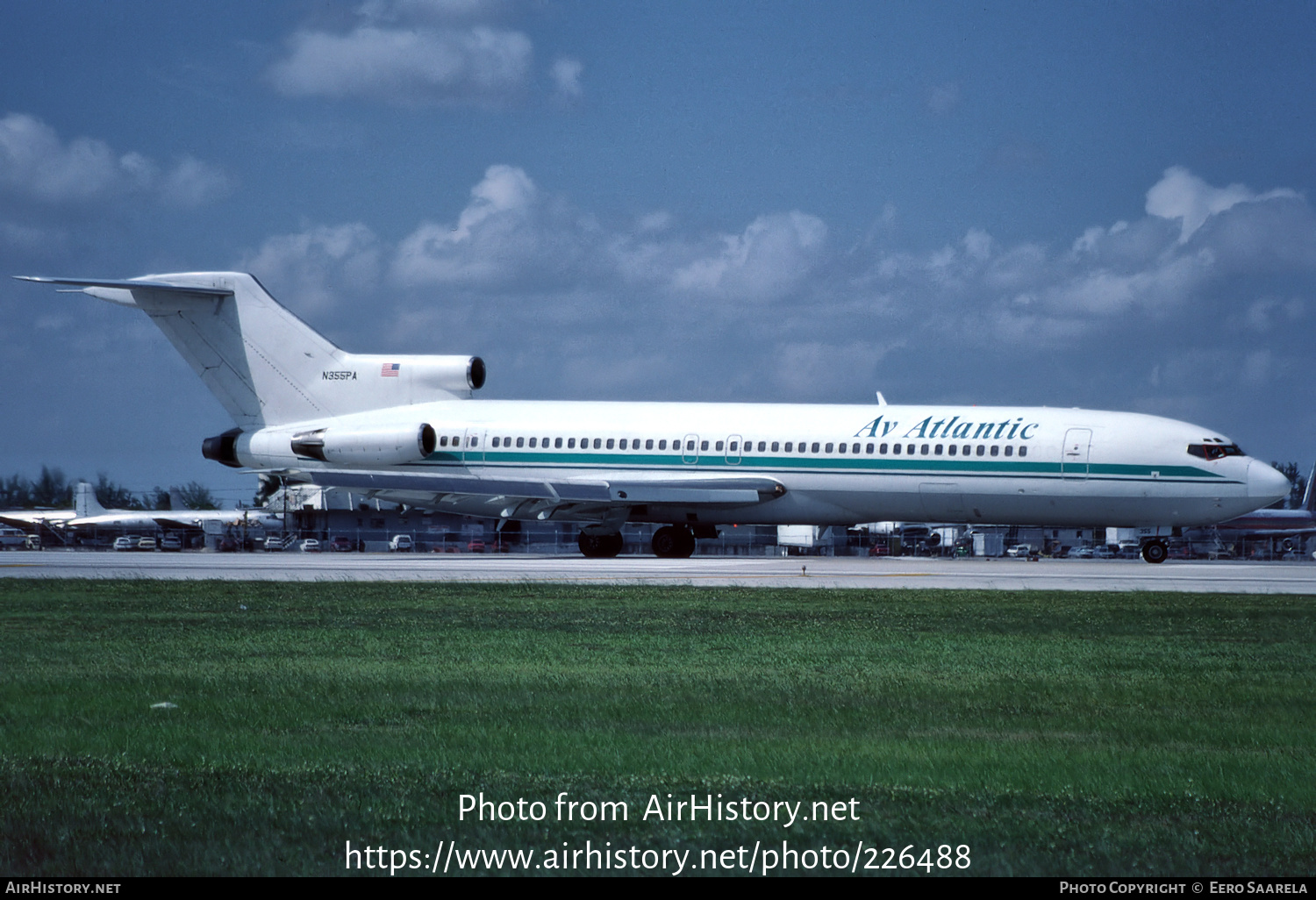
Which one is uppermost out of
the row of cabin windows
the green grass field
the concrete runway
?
the row of cabin windows

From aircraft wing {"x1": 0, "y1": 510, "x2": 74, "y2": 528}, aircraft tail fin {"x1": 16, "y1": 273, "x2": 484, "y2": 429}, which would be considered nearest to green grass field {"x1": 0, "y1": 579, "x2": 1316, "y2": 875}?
aircraft tail fin {"x1": 16, "y1": 273, "x2": 484, "y2": 429}

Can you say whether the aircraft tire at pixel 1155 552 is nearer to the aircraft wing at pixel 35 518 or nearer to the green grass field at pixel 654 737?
the green grass field at pixel 654 737

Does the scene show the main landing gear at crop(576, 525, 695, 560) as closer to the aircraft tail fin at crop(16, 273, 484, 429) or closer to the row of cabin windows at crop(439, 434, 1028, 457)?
the row of cabin windows at crop(439, 434, 1028, 457)

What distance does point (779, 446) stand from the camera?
3991cm

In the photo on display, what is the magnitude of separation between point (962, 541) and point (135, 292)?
1816 inches

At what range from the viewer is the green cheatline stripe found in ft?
120

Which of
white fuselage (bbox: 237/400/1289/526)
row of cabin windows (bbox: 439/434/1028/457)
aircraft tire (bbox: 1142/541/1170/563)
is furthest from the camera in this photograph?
aircraft tire (bbox: 1142/541/1170/563)

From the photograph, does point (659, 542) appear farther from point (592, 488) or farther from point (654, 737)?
point (654, 737)

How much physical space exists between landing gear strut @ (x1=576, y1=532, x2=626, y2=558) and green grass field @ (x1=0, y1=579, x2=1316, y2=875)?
79.4ft

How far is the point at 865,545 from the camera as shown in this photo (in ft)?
238

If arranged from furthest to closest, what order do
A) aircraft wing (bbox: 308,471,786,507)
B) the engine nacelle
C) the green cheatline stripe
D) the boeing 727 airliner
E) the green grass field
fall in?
the engine nacelle
aircraft wing (bbox: 308,471,786,507)
the boeing 727 airliner
the green cheatline stripe
the green grass field

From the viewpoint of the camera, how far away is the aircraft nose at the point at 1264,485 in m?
36.3

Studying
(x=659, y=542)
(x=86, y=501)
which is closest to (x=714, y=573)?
(x=659, y=542)

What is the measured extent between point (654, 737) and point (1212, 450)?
30.7 m
